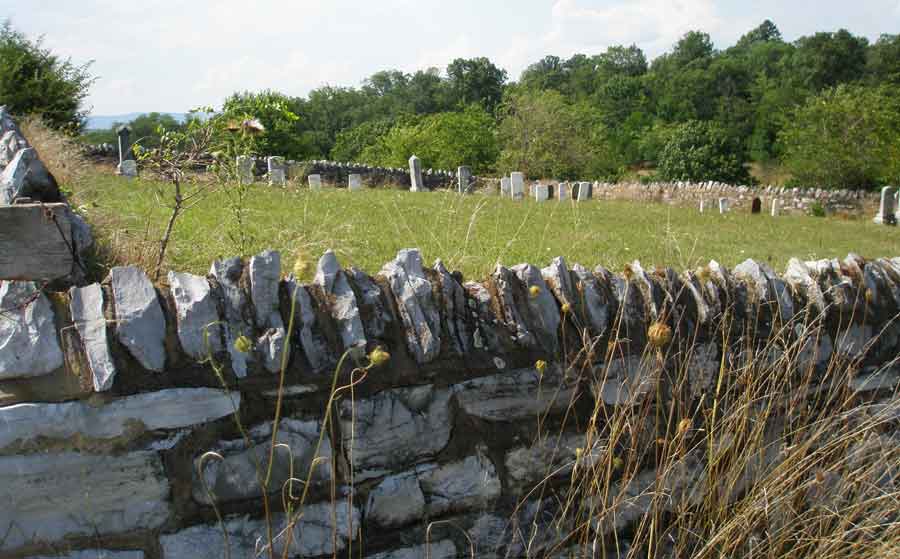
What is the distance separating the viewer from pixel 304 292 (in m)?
2.39

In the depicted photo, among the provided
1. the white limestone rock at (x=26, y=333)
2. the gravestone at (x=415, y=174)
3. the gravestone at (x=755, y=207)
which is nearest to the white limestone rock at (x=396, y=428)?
the white limestone rock at (x=26, y=333)

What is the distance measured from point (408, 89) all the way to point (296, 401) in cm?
7792

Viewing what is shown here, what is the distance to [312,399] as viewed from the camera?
2340 mm

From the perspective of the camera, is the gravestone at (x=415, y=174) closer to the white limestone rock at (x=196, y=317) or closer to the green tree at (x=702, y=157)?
the white limestone rock at (x=196, y=317)

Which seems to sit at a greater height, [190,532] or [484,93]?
[484,93]

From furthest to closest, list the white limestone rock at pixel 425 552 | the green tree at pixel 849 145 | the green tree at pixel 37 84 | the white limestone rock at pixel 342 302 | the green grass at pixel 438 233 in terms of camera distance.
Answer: the green tree at pixel 849 145 < the green tree at pixel 37 84 < the green grass at pixel 438 233 < the white limestone rock at pixel 425 552 < the white limestone rock at pixel 342 302

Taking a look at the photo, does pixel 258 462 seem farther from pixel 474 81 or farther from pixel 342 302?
pixel 474 81

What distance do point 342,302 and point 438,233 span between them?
5.38 m

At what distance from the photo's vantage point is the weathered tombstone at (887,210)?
19797mm

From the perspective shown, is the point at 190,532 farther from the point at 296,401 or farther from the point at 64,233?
the point at 64,233

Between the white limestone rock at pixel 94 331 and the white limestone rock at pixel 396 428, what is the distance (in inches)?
28.2

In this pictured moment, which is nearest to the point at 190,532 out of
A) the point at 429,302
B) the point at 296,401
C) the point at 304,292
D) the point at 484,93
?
the point at 296,401

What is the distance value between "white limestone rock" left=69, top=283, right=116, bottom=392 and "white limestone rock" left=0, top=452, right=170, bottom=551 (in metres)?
0.25

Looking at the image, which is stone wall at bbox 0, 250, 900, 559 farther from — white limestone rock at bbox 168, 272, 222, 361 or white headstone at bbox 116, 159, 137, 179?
white headstone at bbox 116, 159, 137, 179
